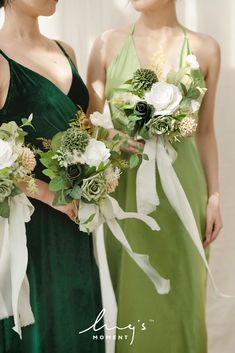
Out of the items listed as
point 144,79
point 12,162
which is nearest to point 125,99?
point 144,79

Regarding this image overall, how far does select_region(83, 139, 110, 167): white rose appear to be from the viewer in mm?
1432

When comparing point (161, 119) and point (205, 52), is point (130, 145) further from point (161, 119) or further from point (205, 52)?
point (205, 52)

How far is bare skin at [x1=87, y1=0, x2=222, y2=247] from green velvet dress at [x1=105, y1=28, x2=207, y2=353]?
0.10ft

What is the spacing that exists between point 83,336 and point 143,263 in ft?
0.87

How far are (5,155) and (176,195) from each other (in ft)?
1.79

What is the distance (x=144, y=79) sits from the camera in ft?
5.11

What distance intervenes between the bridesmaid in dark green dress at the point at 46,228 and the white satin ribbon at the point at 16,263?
0.05m

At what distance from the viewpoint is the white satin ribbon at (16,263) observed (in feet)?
4.66

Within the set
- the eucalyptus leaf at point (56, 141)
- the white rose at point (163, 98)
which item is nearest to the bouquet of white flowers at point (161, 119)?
the white rose at point (163, 98)

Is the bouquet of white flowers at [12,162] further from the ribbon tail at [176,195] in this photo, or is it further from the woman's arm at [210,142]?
the woman's arm at [210,142]

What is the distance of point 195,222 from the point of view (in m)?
1.69

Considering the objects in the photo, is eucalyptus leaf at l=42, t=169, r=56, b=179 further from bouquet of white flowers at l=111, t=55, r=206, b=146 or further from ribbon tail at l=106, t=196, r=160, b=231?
bouquet of white flowers at l=111, t=55, r=206, b=146

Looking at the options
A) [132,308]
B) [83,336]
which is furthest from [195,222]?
[83,336]

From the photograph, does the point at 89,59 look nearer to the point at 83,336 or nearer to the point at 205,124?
the point at 205,124
